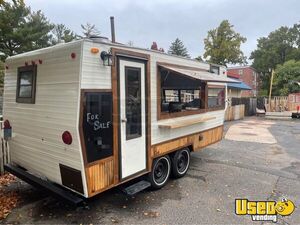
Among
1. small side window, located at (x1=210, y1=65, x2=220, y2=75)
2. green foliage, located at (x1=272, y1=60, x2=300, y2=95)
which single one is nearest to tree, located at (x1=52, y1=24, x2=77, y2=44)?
small side window, located at (x1=210, y1=65, x2=220, y2=75)

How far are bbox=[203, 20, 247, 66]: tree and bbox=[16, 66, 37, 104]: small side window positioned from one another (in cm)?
3430

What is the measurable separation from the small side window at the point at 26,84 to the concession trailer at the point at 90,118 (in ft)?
0.05

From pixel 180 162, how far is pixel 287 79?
36.7m

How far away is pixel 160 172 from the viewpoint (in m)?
5.26

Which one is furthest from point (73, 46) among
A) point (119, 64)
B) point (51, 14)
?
point (51, 14)

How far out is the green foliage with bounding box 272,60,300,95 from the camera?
34.5 meters

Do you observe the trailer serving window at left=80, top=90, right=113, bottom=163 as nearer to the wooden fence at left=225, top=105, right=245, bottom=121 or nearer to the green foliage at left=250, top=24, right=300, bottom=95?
the wooden fence at left=225, top=105, right=245, bottom=121

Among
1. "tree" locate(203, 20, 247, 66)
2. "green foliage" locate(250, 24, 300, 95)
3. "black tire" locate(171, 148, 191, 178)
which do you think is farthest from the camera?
"green foliage" locate(250, 24, 300, 95)

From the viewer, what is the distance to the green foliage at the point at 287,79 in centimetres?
3450

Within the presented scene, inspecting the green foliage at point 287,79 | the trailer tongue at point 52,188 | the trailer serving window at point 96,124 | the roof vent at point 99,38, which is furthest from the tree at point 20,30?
the green foliage at point 287,79

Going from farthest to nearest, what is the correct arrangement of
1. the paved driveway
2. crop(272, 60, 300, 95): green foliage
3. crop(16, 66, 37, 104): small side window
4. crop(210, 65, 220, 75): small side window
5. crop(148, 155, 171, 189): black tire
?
1. crop(272, 60, 300, 95): green foliage
2. crop(210, 65, 220, 75): small side window
3. crop(148, 155, 171, 189): black tire
4. crop(16, 66, 37, 104): small side window
5. the paved driveway

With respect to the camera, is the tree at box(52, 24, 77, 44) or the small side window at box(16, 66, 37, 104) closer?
the small side window at box(16, 66, 37, 104)

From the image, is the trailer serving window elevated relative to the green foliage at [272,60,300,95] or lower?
lower

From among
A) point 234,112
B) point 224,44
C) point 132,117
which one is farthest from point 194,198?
point 224,44
